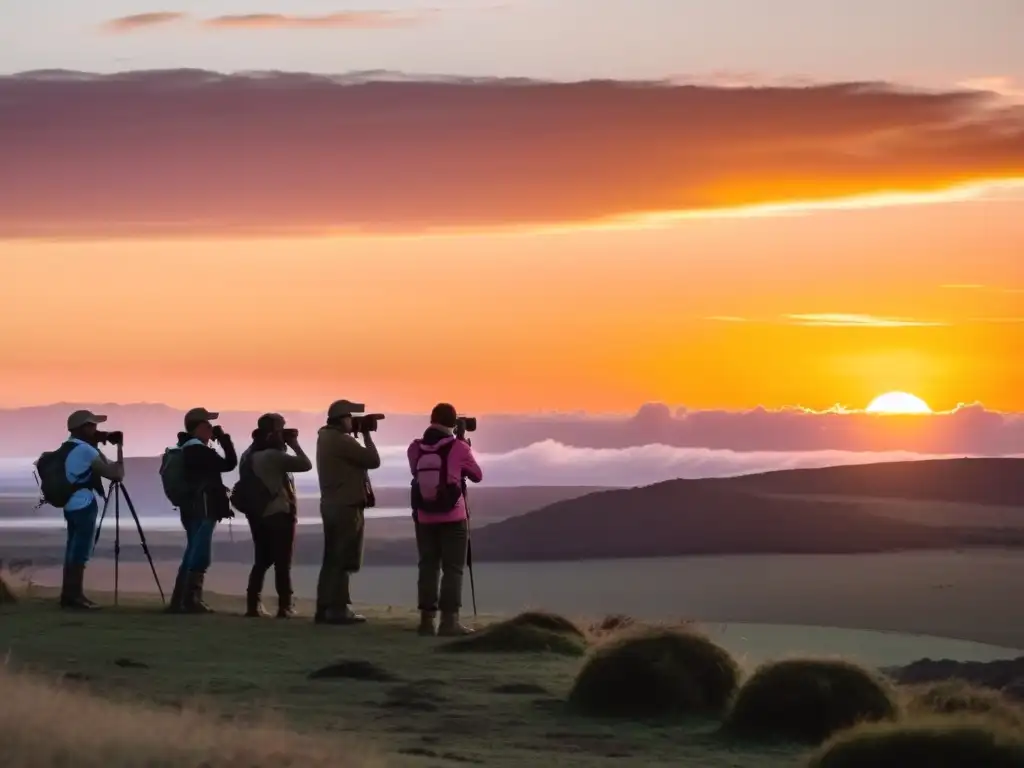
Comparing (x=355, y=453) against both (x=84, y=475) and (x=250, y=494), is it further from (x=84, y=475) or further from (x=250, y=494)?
(x=84, y=475)

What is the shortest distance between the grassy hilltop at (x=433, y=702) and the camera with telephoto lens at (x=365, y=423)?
2357 mm

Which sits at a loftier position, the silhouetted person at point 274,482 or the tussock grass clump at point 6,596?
the silhouetted person at point 274,482

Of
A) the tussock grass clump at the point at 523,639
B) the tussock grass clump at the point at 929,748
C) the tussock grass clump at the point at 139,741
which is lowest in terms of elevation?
the tussock grass clump at the point at 139,741

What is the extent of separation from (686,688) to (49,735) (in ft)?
19.3

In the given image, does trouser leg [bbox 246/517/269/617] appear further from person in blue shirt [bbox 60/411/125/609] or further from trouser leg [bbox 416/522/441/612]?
trouser leg [bbox 416/522/441/612]

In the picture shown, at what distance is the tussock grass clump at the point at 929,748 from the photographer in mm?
13375

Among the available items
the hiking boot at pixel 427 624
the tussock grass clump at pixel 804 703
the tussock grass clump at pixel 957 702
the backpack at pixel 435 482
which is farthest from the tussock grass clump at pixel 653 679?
the hiking boot at pixel 427 624

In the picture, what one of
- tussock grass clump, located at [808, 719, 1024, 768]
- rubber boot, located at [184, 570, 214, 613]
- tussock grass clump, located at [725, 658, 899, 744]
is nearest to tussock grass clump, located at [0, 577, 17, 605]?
rubber boot, located at [184, 570, 214, 613]

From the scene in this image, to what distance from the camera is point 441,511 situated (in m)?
21.9

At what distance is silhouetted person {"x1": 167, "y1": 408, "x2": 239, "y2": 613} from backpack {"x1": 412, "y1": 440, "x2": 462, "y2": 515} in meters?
2.76

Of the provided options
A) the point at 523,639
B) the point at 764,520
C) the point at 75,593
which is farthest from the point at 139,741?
the point at 764,520

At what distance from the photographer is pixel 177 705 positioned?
54.1ft

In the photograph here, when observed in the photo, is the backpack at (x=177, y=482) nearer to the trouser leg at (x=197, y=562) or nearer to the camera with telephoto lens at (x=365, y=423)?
the trouser leg at (x=197, y=562)

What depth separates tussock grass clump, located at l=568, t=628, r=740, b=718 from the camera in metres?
17.0
